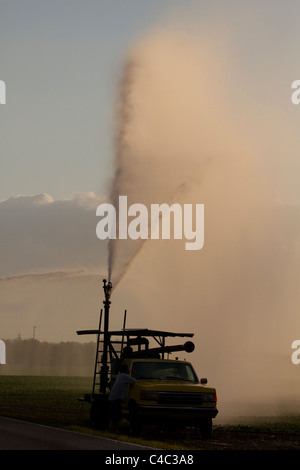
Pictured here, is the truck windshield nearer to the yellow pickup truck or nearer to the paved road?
the yellow pickup truck

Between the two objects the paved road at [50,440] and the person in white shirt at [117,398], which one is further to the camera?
the person in white shirt at [117,398]

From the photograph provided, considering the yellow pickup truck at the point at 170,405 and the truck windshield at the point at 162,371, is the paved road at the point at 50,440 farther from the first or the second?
the truck windshield at the point at 162,371

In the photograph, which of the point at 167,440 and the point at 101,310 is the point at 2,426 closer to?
the point at 167,440

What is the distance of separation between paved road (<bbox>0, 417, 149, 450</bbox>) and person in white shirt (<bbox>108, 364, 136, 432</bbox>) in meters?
2.00

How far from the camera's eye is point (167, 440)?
20344mm

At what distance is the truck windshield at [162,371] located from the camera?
23156mm

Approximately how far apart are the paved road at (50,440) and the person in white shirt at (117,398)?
2.00 meters

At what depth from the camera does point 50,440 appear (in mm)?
17578

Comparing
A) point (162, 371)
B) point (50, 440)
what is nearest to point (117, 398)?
point (162, 371)

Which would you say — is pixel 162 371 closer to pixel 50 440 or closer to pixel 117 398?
pixel 117 398

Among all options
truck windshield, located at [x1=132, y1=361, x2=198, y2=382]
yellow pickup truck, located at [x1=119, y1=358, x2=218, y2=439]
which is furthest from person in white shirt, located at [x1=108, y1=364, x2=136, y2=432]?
truck windshield, located at [x1=132, y1=361, x2=198, y2=382]

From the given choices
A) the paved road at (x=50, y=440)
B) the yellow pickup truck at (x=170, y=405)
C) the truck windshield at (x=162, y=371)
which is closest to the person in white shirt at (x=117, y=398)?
the yellow pickup truck at (x=170, y=405)
